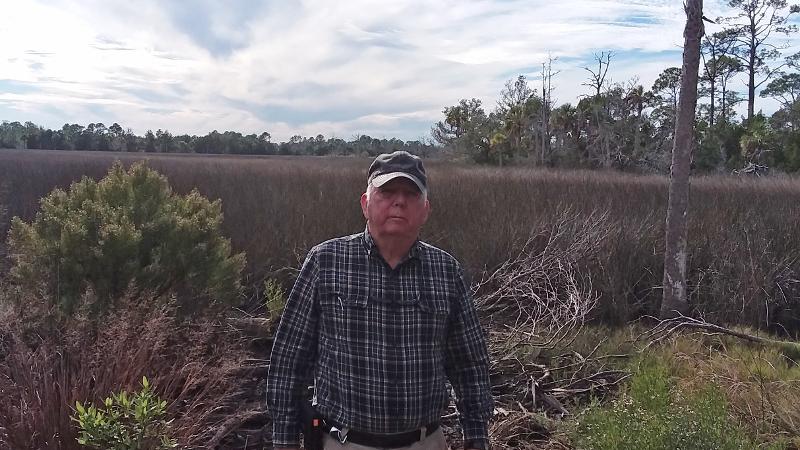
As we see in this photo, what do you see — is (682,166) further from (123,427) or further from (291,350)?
(123,427)

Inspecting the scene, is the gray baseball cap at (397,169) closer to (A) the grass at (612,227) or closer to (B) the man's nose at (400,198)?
(B) the man's nose at (400,198)

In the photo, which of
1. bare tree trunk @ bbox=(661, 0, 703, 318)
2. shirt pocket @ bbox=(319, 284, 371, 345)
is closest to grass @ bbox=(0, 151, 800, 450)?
bare tree trunk @ bbox=(661, 0, 703, 318)

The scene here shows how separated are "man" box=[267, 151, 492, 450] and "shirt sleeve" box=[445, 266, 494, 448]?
0.15ft

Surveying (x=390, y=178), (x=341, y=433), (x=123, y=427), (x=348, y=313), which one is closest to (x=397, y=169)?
(x=390, y=178)

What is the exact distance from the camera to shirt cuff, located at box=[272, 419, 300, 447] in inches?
79.7

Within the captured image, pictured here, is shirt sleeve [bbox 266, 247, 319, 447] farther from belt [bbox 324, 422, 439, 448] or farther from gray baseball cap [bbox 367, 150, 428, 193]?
gray baseball cap [bbox 367, 150, 428, 193]

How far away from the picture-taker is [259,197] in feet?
37.3

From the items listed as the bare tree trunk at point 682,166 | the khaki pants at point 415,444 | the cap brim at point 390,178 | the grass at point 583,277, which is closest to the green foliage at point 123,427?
the grass at point 583,277

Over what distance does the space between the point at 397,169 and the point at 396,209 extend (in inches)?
4.9

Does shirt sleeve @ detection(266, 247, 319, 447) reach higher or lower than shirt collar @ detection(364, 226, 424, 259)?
lower

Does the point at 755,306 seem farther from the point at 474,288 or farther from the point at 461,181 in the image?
the point at 461,181

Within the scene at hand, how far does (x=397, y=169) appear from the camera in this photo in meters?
1.98

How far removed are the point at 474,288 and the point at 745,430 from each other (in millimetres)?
3847

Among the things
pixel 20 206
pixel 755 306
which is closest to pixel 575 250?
pixel 755 306
